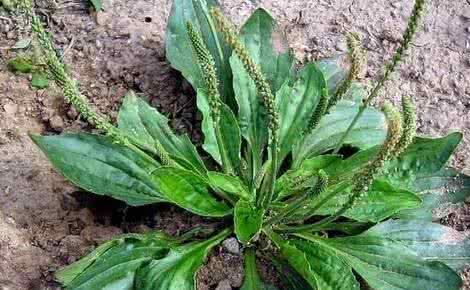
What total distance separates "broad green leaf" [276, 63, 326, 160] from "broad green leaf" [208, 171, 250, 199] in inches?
15.4

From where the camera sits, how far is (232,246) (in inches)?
130

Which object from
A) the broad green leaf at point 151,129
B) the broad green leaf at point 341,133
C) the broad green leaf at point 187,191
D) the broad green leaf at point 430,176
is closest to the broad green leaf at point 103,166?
the broad green leaf at point 151,129

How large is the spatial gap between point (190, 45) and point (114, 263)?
1.20m

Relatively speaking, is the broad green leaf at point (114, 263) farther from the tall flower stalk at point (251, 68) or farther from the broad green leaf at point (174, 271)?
the tall flower stalk at point (251, 68)

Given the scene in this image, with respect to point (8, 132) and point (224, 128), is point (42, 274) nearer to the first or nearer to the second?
point (8, 132)

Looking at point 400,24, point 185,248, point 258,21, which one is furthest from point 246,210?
point 400,24

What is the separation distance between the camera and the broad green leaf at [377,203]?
2977 millimetres

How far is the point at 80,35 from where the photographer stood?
398cm

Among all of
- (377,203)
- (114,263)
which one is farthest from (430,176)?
(114,263)

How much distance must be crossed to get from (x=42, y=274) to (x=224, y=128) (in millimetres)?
999

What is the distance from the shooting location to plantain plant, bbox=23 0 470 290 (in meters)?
2.95

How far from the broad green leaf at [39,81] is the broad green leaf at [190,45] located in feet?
2.11

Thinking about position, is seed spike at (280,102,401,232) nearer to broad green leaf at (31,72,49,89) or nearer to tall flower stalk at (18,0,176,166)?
tall flower stalk at (18,0,176,166)

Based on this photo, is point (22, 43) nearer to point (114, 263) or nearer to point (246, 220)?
point (114, 263)
